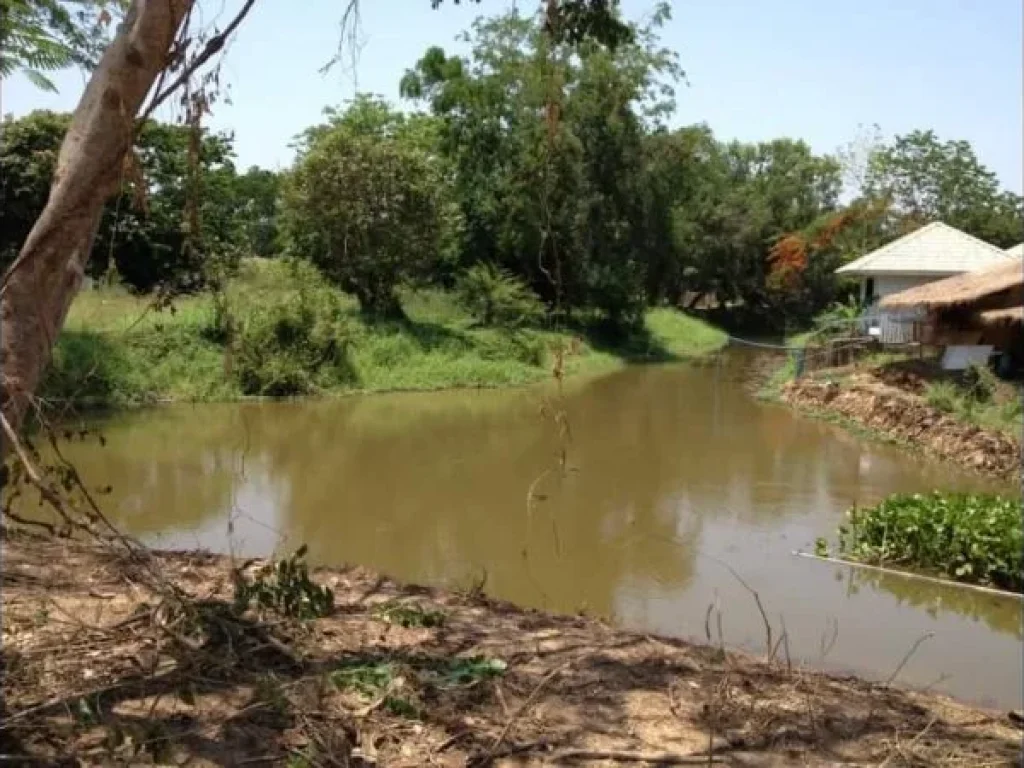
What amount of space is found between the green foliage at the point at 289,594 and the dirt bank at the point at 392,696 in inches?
3.3

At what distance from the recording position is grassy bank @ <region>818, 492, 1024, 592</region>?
7523mm

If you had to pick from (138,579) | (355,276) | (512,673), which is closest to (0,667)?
(138,579)

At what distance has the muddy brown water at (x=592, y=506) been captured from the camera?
700cm

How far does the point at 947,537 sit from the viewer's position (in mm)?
7828

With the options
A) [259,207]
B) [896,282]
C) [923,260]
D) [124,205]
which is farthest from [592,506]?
[259,207]

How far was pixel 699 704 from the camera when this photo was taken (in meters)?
3.38

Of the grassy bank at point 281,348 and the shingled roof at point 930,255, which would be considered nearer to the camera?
the grassy bank at point 281,348

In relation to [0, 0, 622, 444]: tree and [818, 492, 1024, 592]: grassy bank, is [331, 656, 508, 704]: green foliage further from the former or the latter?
[818, 492, 1024, 592]: grassy bank

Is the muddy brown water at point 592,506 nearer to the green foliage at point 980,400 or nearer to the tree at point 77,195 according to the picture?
the green foliage at point 980,400

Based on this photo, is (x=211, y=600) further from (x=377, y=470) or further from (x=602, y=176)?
(x=602, y=176)

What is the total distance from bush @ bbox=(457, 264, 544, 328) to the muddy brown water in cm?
578

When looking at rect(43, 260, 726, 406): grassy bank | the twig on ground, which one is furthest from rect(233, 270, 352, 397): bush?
the twig on ground

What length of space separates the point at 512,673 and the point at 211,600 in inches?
46.7

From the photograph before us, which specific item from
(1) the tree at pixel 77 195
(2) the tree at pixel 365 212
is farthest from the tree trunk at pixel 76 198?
(2) the tree at pixel 365 212
